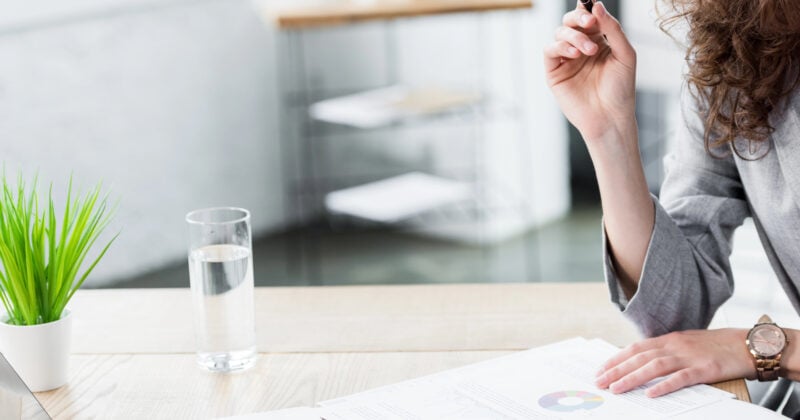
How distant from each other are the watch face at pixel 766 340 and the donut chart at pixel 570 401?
0.23 meters

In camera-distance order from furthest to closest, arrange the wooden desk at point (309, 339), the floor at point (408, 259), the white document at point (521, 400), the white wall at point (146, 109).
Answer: the floor at point (408, 259), the white wall at point (146, 109), the wooden desk at point (309, 339), the white document at point (521, 400)

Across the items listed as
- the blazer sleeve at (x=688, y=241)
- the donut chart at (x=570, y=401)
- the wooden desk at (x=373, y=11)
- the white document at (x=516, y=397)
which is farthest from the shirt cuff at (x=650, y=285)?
the wooden desk at (x=373, y=11)

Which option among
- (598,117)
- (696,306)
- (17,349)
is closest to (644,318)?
(696,306)

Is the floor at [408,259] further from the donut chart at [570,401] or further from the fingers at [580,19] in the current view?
the donut chart at [570,401]

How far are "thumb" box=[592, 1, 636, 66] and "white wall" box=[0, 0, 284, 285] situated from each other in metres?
2.38

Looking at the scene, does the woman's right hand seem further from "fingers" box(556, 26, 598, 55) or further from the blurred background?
the blurred background

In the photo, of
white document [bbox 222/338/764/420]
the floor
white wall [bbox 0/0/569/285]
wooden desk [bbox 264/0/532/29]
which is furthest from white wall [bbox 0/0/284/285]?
white document [bbox 222/338/764/420]

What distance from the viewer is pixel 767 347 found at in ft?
3.75

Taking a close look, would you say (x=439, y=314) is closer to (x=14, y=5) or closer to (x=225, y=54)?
(x=14, y=5)

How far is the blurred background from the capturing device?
3248mm

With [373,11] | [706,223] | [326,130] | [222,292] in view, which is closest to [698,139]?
[706,223]

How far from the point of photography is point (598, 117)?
1.24 m

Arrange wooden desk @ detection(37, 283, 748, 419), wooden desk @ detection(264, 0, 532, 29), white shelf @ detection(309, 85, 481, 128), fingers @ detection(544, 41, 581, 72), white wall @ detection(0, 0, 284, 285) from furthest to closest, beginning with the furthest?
white shelf @ detection(309, 85, 481, 128), white wall @ detection(0, 0, 284, 285), wooden desk @ detection(264, 0, 532, 29), fingers @ detection(544, 41, 581, 72), wooden desk @ detection(37, 283, 748, 419)

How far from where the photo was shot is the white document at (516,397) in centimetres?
99
